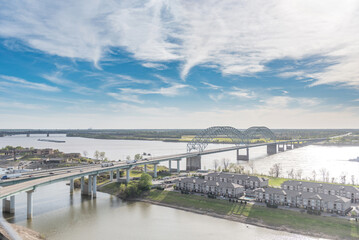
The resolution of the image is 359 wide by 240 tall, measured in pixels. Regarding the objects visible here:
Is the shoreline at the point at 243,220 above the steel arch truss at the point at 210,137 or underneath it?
underneath

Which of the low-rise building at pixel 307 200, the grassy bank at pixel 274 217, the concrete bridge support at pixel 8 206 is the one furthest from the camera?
the concrete bridge support at pixel 8 206

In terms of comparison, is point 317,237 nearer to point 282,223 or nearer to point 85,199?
point 282,223

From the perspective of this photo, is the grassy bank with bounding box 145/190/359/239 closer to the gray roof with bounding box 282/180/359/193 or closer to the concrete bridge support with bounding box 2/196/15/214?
the gray roof with bounding box 282/180/359/193

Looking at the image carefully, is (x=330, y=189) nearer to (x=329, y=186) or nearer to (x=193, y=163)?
(x=329, y=186)

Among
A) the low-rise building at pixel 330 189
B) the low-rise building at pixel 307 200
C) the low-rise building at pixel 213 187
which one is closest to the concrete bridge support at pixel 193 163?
the low-rise building at pixel 213 187

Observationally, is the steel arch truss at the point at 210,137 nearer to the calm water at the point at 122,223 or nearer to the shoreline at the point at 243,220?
the shoreline at the point at 243,220

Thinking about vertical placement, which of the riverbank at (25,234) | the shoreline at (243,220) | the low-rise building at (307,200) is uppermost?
the low-rise building at (307,200)

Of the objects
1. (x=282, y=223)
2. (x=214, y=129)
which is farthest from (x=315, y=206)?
(x=214, y=129)
